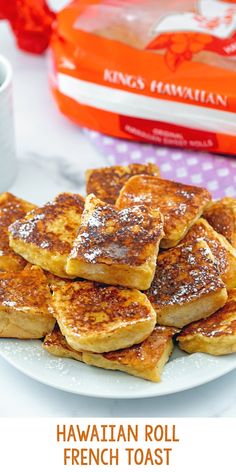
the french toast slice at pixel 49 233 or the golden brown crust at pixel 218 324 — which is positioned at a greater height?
the french toast slice at pixel 49 233

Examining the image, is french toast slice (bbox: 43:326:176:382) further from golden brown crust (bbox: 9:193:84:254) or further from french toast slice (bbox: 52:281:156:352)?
golden brown crust (bbox: 9:193:84:254)

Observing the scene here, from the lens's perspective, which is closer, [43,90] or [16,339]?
[16,339]

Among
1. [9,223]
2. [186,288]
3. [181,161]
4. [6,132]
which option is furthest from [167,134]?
[186,288]

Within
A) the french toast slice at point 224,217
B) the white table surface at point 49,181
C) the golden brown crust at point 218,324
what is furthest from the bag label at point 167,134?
the golden brown crust at point 218,324

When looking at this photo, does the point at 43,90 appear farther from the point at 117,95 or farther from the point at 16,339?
the point at 16,339

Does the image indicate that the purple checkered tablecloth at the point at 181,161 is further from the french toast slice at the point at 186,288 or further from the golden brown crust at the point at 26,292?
A: the golden brown crust at the point at 26,292

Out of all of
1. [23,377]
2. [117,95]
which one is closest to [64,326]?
[23,377]

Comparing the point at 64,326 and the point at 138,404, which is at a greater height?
the point at 64,326
